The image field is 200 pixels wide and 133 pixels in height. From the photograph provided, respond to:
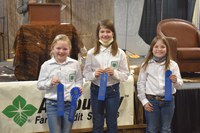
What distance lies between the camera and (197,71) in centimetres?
402

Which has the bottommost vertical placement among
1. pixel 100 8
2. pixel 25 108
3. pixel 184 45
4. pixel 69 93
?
pixel 25 108

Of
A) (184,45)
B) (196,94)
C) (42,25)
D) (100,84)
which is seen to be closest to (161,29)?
(184,45)

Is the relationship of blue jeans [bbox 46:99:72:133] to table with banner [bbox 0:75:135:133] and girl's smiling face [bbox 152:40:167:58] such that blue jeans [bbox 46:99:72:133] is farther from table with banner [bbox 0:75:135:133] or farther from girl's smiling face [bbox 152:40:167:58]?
girl's smiling face [bbox 152:40:167:58]

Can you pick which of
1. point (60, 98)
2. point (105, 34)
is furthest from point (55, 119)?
point (105, 34)

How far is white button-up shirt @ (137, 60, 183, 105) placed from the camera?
2.36 metres

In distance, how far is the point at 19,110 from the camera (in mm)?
2605

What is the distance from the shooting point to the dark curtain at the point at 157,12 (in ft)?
23.0

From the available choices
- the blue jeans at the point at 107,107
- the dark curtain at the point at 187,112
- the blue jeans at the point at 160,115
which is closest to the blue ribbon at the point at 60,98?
the blue jeans at the point at 107,107

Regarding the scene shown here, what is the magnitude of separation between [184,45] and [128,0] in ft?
9.94

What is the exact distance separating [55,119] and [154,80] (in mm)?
825

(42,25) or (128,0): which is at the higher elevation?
(128,0)

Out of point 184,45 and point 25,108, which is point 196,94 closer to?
point 184,45

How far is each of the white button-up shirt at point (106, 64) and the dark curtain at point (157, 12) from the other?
16.0 ft

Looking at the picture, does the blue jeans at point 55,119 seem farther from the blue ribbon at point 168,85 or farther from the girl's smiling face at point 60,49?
the blue ribbon at point 168,85
